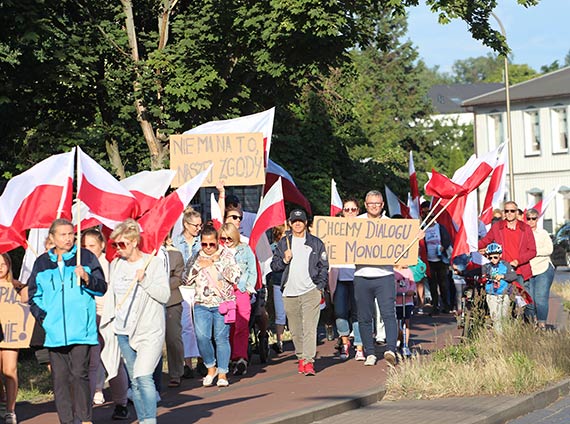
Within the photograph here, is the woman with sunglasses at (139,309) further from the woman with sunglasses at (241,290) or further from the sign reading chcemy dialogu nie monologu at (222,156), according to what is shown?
the sign reading chcemy dialogu nie monologu at (222,156)

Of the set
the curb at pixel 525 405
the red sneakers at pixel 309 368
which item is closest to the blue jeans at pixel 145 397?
the curb at pixel 525 405

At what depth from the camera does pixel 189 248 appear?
1423cm

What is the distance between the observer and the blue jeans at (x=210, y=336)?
13648 millimetres

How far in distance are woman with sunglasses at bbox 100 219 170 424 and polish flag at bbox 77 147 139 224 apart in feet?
2.54

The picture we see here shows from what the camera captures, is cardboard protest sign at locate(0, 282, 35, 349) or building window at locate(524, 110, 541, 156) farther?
building window at locate(524, 110, 541, 156)

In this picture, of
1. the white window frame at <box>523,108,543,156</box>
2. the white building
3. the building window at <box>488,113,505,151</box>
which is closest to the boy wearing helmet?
the white building

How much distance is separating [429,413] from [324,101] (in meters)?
24.8

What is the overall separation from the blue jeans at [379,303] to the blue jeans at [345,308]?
3.75ft

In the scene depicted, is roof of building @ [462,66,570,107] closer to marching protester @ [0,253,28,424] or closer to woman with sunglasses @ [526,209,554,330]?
woman with sunglasses @ [526,209,554,330]

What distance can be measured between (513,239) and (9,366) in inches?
298

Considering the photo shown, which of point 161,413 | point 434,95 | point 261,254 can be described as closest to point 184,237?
point 261,254

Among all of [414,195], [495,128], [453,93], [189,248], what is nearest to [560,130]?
[495,128]

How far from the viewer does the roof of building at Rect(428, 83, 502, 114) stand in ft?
525

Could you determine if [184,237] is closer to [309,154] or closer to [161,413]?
[161,413]
